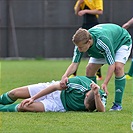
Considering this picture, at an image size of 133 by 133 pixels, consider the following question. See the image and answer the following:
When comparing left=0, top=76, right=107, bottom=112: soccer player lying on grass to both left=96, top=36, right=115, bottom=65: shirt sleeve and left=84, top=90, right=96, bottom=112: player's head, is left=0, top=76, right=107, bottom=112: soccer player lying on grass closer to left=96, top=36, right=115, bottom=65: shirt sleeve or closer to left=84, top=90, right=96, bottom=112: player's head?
left=84, top=90, right=96, bottom=112: player's head

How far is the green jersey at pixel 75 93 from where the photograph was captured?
6.26 m

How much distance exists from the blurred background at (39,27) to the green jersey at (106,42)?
14189 millimetres

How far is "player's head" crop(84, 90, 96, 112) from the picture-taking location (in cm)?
611

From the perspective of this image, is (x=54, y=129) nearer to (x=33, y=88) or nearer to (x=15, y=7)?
(x=33, y=88)

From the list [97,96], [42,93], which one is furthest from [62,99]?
[97,96]

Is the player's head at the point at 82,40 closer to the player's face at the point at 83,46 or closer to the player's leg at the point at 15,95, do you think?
the player's face at the point at 83,46

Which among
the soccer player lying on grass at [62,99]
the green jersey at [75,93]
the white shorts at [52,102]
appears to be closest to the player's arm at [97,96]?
the soccer player lying on grass at [62,99]

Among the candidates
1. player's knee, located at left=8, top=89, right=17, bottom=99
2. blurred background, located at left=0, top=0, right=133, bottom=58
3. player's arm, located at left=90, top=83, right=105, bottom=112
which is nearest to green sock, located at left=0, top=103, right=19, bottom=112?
player's knee, located at left=8, top=89, right=17, bottom=99

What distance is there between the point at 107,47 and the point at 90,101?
2.35 ft

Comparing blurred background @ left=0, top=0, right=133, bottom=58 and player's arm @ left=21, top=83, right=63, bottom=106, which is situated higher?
player's arm @ left=21, top=83, right=63, bottom=106

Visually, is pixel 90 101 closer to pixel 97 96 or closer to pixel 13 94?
pixel 97 96

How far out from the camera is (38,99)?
6.30 metres

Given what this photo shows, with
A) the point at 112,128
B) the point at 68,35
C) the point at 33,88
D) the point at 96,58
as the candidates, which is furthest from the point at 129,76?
the point at 68,35

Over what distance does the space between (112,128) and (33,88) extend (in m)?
1.55
